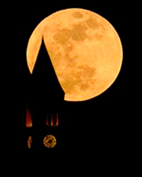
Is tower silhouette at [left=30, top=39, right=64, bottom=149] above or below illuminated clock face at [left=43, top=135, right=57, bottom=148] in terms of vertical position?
above

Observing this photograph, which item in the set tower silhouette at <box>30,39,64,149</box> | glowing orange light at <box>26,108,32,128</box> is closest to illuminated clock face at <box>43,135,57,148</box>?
tower silhouette at <box>30,39,64,149</box>

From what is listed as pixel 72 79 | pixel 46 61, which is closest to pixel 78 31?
pixel 72 79

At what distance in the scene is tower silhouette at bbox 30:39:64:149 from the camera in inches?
324

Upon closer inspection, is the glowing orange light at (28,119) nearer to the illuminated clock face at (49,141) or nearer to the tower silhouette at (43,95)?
the tower silhouette at (43,95)

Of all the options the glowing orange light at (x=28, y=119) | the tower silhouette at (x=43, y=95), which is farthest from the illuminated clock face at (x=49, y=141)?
the glowing orange light at (x=28, y=119)

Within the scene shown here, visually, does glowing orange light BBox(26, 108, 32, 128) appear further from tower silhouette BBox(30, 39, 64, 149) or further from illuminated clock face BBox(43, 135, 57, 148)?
illuminated clock face BBox(43, 135, 57, 148)

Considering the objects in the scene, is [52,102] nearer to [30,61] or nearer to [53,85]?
[53,85]

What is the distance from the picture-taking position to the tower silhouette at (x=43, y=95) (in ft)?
27.0

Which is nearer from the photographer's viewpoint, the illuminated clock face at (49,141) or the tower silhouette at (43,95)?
the illuminated clock face at (49,141)

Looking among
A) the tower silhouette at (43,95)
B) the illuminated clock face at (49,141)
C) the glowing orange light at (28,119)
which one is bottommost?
the illuminated clock face at (49,141)

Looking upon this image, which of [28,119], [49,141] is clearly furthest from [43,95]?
[49,141]

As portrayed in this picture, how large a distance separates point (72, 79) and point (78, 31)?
1.51 m

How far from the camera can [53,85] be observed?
29.4 feet

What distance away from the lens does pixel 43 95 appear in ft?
30.4
